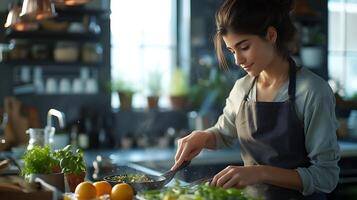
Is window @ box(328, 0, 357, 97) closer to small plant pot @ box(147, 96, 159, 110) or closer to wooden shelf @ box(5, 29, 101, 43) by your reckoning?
small plant pot @ box(147, 96, 159, 110)

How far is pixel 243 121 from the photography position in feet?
8.02

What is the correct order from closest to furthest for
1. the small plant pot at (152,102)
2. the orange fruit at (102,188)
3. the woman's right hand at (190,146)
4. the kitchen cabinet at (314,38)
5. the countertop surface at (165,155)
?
the orange fruit at (102,188), the woman's right hand at (190,146), the countertop surface at (165,155), the small plant pot at (152,102), the kitchen cabinet at (314,38)

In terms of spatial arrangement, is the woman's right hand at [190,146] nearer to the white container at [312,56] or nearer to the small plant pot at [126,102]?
the small plant pot at [126,102]

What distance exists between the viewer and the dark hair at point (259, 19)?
7.14 ft

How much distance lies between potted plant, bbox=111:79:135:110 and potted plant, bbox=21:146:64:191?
141 inches

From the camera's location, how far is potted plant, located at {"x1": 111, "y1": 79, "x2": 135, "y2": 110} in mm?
5852

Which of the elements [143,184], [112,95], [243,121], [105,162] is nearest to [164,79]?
[112,95]

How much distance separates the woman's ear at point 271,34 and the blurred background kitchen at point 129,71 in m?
3.26

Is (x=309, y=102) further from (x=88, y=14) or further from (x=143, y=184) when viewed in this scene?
(x=88, y=14)

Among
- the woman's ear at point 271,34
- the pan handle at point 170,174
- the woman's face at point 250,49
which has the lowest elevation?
the pan handle at point 170,174

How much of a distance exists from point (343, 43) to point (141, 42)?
237 cm

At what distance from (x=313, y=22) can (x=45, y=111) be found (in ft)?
9.82

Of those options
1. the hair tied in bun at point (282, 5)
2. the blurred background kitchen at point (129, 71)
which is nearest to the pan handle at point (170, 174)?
the hair tied in bun at point (282, 5)

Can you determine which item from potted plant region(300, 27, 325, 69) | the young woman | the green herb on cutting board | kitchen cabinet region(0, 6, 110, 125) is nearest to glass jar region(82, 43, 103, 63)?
kitchen cabinet region(0, 6, 110, 125)
